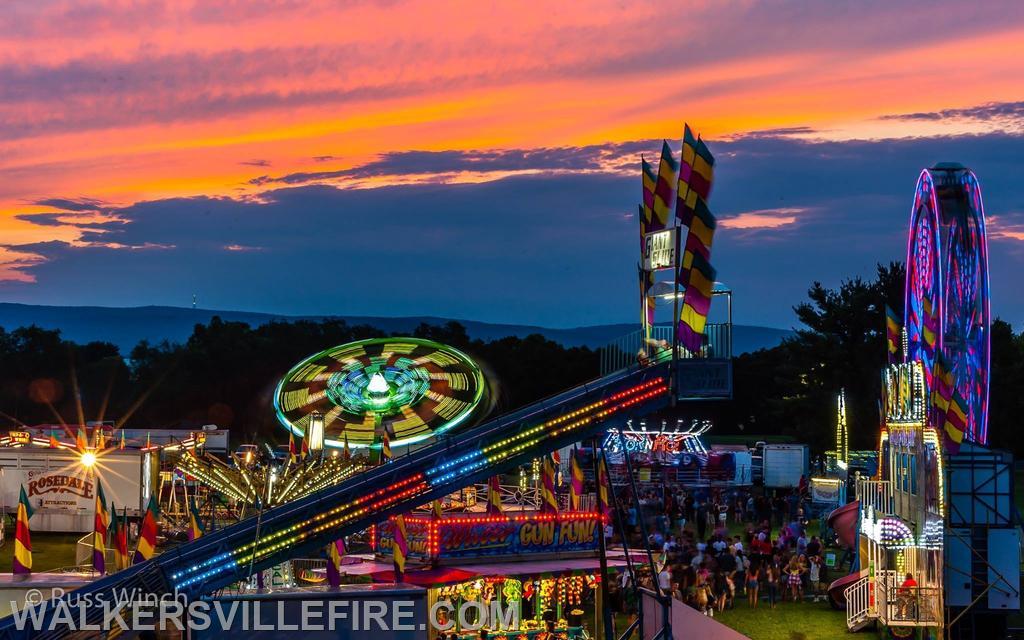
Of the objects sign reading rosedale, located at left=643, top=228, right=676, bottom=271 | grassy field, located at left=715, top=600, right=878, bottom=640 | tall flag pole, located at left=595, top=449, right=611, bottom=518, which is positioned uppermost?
sign reading rosedale, located at left=643, top=228, right=676, bottom=271

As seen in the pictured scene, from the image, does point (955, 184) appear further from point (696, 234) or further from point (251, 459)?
point (251, 459)

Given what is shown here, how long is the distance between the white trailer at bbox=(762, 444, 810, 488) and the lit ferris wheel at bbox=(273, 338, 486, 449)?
75.0 feet

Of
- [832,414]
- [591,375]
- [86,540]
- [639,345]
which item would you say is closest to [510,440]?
[639,345]

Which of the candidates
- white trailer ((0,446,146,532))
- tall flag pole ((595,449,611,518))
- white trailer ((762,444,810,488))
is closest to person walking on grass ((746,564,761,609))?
tall flag pole ((595,449,611,518))

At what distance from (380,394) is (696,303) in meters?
18.5

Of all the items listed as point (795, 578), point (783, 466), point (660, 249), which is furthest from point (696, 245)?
point (783, 466)

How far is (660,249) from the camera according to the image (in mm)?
22812

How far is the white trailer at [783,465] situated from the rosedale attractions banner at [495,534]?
107ft

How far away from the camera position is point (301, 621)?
15.5m

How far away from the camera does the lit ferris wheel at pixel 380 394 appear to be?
38.8m

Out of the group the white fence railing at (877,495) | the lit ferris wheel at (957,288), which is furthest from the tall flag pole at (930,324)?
the white fence railing at (877,495)

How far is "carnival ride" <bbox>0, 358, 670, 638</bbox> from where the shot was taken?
19781 mm

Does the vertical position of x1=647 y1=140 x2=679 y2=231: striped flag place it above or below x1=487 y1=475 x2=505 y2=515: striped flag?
above

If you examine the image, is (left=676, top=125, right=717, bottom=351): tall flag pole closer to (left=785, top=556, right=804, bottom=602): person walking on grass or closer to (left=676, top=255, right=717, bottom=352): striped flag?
(left=676, top=255, right=717, bottom=352): striped flag
